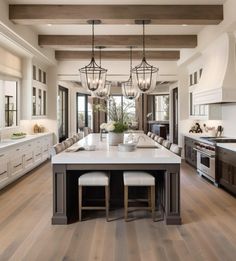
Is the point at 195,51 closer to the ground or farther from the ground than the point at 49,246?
farther from the ground

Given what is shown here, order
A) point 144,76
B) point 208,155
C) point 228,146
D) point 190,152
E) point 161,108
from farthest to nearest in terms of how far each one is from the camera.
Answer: point 161,108, point 190,152, point 208,155, point 228,146, point 144,76

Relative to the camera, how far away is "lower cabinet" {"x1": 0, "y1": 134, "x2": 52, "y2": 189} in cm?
561

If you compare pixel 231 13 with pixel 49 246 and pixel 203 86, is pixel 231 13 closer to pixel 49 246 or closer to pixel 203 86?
pixel 203 86

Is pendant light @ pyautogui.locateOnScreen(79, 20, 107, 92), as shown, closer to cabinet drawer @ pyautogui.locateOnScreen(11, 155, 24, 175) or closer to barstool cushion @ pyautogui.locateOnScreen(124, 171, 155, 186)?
barstool cushion @ pyautogui.locateOnScreen(124, 171, 155, 186)

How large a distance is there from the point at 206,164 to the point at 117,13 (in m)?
3.43

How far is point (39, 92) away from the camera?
8594 millimetres

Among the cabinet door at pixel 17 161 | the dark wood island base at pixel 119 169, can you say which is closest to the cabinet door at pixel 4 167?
the cabinet door at pixel 17 161

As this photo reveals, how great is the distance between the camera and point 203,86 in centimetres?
654

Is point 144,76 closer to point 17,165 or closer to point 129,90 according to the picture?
point 129,90

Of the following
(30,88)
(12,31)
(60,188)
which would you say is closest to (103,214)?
(60,188)

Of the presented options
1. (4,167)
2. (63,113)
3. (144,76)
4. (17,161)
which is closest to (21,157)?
(17,161)

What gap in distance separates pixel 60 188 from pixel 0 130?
10.8 ft

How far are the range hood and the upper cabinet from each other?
425 cm

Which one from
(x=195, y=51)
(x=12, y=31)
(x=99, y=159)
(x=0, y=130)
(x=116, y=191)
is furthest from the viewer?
(x=195, y=51)
